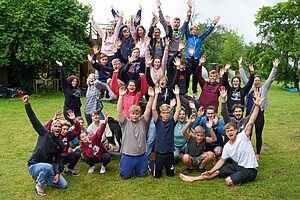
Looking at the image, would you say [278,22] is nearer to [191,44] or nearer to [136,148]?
[191,44]

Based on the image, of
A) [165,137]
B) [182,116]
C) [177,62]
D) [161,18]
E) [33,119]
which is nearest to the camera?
[33,119]

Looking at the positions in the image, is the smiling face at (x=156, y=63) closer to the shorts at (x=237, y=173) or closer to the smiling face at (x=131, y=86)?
the smiling face at (x=131, y=86)

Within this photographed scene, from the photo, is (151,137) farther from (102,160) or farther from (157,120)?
(102,160)

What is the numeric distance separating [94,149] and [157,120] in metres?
1.43

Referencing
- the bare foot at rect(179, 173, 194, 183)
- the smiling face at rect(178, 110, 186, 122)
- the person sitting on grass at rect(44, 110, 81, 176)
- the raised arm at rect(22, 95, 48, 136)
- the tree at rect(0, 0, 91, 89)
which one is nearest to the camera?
the raised arm at rect(22, 95, 48, 136)

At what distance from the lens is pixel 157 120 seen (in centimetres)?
686

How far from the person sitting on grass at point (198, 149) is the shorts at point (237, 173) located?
46 centimetres

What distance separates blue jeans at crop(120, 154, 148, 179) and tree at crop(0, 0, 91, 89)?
13.9 meters

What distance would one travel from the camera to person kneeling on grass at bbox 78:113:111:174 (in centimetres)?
689

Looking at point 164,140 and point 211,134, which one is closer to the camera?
point 164,140

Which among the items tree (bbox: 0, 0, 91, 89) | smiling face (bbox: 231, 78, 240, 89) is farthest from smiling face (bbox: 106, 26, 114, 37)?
tree (bbox: 0, 0, 91, 89)

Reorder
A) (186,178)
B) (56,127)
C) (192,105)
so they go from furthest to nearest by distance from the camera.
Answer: (192,105) → (186,178) → (56,127)

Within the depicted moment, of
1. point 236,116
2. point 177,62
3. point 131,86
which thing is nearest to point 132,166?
point 131,86

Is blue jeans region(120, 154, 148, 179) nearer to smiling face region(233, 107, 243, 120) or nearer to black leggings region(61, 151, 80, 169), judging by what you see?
black leggings region(61, 151, 80, 169)
